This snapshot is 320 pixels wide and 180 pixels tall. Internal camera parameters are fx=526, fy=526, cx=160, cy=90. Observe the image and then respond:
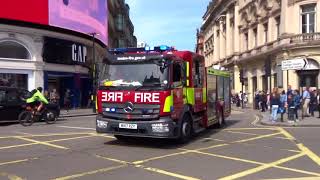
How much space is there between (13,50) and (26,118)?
14755mm

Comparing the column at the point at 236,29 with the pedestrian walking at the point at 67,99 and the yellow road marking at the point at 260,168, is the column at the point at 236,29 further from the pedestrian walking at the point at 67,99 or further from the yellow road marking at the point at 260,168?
the yellow road marking at the point at 260,168

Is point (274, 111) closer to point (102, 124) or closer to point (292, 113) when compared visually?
point (292, 113)

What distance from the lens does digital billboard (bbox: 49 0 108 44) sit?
3756 cm

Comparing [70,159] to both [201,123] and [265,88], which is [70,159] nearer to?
[201,123]

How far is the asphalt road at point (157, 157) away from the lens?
32.8 feet

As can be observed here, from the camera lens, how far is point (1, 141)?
15.3 m

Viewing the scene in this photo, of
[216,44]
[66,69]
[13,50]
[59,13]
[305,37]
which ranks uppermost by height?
[216,44]

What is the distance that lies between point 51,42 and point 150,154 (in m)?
26.9

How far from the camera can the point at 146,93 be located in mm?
13781

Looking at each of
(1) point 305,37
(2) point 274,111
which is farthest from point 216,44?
(2) point 274,111

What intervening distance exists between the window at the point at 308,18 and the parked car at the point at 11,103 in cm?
2772

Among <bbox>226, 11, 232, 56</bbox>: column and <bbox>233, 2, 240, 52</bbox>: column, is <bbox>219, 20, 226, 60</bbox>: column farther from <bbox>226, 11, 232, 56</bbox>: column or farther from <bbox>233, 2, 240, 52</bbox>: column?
<bbox>233, 2, 240, 52</bbox>: column

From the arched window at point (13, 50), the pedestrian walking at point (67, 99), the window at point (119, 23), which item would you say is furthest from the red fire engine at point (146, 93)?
the window at point (119, 23)

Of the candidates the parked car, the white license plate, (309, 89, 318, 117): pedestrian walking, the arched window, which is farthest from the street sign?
the arched window
